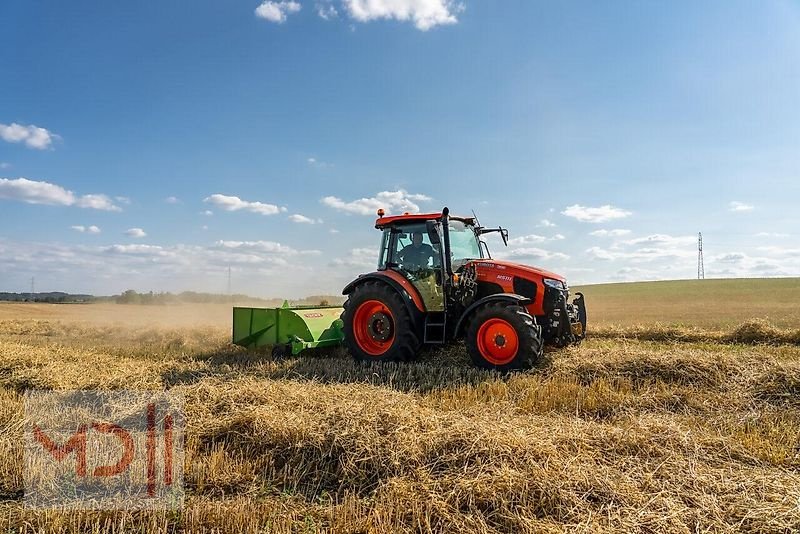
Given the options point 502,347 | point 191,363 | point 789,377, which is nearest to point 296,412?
point 502,347

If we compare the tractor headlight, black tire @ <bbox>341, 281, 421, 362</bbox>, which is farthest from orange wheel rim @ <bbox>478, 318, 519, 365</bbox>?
black tire @ <bbox>341, 281, 421, 362</bbox>

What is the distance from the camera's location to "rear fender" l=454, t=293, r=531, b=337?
A: 22.4 feet

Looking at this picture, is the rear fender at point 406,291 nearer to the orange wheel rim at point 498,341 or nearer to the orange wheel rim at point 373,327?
the orange wheel rim at point 373,327

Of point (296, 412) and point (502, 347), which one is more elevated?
point (502, 347)

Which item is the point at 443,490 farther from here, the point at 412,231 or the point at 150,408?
the point at 412,231

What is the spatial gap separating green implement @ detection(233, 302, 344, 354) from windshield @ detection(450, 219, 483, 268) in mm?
2325

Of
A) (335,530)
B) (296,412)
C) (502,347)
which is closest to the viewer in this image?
(335,530)

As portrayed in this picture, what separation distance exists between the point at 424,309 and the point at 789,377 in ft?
14.3

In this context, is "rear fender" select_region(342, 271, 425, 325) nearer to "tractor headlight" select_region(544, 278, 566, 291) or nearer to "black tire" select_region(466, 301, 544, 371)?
"black tire" select_region(466, 301, 544, 371)

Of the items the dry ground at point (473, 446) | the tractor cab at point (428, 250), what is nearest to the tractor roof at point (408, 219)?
the tractor cab at point (428, 250)

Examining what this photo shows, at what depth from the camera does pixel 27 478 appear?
3.79 meters

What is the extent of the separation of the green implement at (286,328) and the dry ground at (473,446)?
1224 mm

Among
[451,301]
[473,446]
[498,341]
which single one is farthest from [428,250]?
[473,446]

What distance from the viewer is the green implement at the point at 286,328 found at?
845cm
